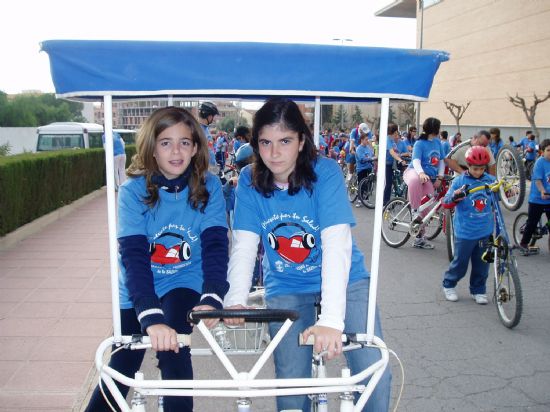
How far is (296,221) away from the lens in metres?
2.66

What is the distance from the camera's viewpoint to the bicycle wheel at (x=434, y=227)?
29.0 ft

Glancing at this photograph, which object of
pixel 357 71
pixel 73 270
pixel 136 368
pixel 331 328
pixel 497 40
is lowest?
pixel 73 270

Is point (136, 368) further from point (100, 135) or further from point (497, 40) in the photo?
point (497, 40)

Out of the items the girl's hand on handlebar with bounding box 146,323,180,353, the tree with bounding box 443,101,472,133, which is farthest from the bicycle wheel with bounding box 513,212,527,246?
the tree with bounding box 443,101,472,133

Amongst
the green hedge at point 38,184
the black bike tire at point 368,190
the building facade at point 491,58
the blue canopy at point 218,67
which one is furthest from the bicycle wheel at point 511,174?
the building facade at point 491,58

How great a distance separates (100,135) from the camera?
24.7 m

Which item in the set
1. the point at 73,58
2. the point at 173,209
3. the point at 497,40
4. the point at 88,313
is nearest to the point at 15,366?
the point at 88,313

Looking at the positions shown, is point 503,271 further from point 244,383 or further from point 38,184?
point 38,184

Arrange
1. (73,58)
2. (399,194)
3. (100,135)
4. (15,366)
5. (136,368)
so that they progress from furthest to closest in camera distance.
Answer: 1. (100,135)
2. (399,194)
3. (15,366)
4. (136,368)
5. (73,58)

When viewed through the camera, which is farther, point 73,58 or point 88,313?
point 88,313

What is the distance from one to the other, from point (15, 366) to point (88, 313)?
53.8 inches

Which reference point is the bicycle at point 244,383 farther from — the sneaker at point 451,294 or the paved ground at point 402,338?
the sneaker at point 451,294

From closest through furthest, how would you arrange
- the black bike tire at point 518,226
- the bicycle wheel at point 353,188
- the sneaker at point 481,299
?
the sneaker at point 481,299, the black bike tire at point 518,226, the bicycle wheel at point 353,188

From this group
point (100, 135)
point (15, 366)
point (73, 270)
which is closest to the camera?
point (15, 366)
